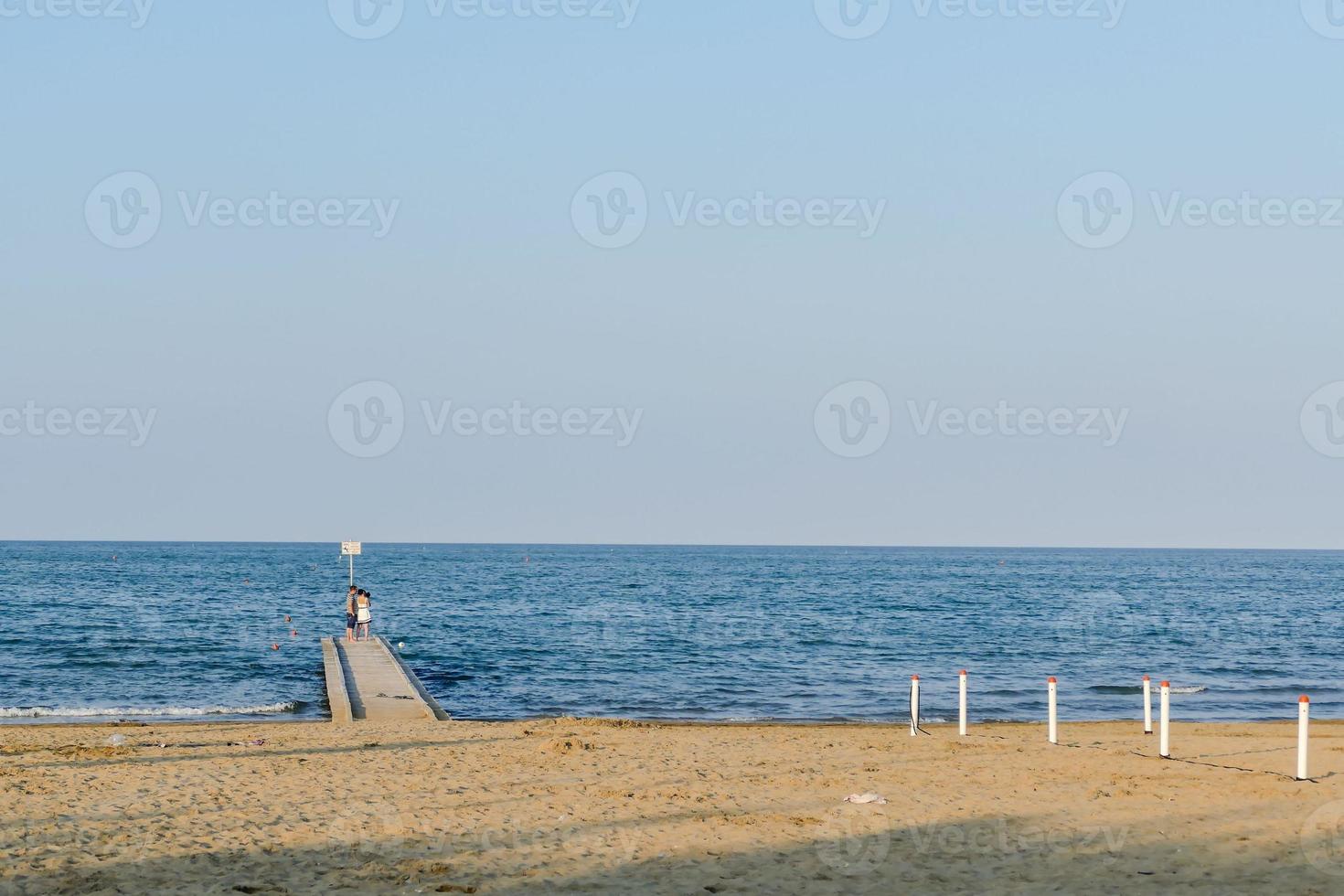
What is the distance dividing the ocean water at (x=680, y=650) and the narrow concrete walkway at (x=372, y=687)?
75 centimetres

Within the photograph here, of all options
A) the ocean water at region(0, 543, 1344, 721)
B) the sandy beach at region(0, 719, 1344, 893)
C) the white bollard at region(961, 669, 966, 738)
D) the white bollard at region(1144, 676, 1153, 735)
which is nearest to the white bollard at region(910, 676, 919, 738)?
the sandy beach at region(0, 719, 1344, 893)

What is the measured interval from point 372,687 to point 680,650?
52.4ft

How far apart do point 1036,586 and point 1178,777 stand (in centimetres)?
8692

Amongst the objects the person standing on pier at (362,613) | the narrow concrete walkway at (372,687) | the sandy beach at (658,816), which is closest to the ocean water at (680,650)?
the narrow concrete walkway at (372,687)

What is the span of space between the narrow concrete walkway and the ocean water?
75 cm

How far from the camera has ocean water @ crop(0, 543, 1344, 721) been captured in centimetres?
2925

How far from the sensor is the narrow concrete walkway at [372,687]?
79.3ft

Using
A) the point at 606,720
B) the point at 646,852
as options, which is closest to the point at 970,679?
the point at 606,720

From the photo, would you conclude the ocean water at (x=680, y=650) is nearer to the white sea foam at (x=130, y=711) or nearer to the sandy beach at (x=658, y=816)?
the white sea foam at (x=130, y=711)

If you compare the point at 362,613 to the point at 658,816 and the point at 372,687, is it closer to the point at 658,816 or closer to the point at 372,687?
the point at 372,687

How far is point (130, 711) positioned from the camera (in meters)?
26.5

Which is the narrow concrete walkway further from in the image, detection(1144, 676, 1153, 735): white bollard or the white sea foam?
detection(1144, 676, 1153, 735): white bollard

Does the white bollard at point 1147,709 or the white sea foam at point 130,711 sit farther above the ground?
the white bollard at point 1147,709

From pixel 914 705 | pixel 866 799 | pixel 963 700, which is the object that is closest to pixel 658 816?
pixel 866 799
